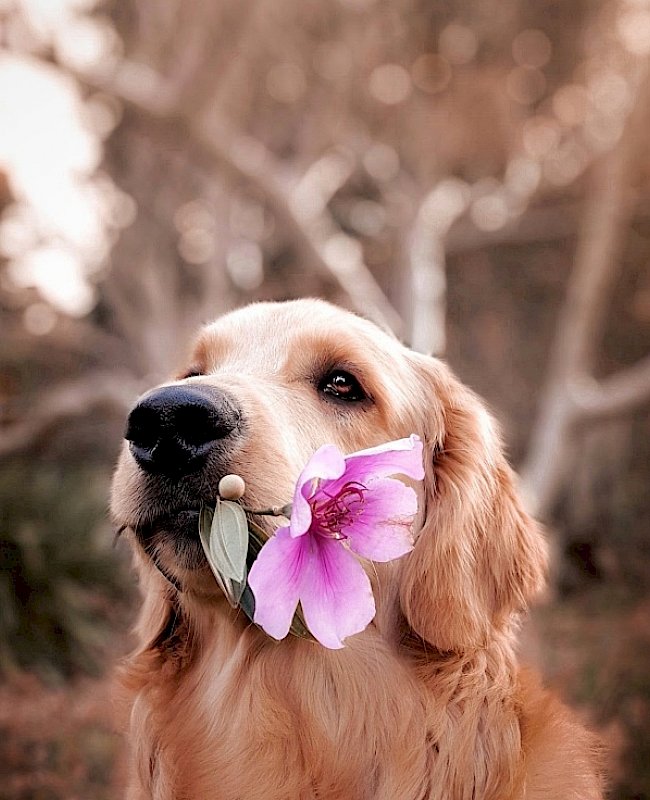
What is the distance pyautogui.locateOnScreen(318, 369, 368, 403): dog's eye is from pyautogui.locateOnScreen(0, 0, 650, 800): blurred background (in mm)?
4281

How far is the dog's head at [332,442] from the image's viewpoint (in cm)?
191

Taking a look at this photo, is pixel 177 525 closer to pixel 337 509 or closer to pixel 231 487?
pixel 231 487

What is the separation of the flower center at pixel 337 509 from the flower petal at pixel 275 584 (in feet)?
0.29

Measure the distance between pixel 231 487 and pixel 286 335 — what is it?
2.71 feet

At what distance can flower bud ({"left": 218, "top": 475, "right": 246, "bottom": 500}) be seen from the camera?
1.81m

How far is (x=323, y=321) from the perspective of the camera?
2553mm

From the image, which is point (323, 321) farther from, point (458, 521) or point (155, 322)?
point (155, 322)

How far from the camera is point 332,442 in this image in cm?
229

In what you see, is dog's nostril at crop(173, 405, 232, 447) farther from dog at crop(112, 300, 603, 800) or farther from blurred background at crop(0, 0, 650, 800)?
blurred background at crop(0, 0, 650, 800)

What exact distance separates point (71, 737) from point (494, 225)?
9.58m

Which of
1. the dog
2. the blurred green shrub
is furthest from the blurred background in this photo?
the dog

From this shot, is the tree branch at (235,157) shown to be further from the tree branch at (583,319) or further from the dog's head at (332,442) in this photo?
the dog's head at (332,442)

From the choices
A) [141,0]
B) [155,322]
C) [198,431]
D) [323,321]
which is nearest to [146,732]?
[198,431]

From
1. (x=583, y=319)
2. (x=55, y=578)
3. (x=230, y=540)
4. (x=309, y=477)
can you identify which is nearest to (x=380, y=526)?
(x=309, y=477)
